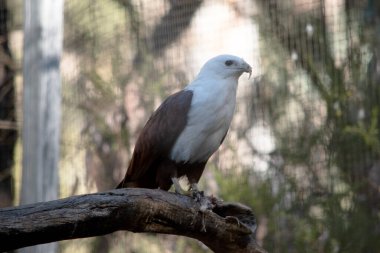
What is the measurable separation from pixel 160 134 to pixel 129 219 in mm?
818

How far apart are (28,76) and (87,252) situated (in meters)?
1.24

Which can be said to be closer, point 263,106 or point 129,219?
point 129,219

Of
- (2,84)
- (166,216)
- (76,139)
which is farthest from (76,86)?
(166,216)

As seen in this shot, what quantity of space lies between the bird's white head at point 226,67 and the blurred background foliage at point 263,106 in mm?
854

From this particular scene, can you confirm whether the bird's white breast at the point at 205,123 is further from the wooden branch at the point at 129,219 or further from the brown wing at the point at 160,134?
the wooden branch at the point at 129,219

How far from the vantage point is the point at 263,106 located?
4336 millimetres

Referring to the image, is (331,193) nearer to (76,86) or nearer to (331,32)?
(331,32)

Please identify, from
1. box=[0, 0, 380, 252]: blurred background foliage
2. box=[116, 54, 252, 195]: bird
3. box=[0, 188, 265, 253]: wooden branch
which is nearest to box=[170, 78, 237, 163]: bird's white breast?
box=[116, 54, 252, 195]: bird

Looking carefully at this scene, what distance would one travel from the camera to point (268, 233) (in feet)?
13.8

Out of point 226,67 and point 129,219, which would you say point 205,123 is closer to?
point 226,67

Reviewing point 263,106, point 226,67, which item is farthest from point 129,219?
point 263,106

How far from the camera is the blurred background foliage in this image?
4051 mm

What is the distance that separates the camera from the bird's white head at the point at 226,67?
3.44 m

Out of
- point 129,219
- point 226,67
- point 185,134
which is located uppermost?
point 226,67
